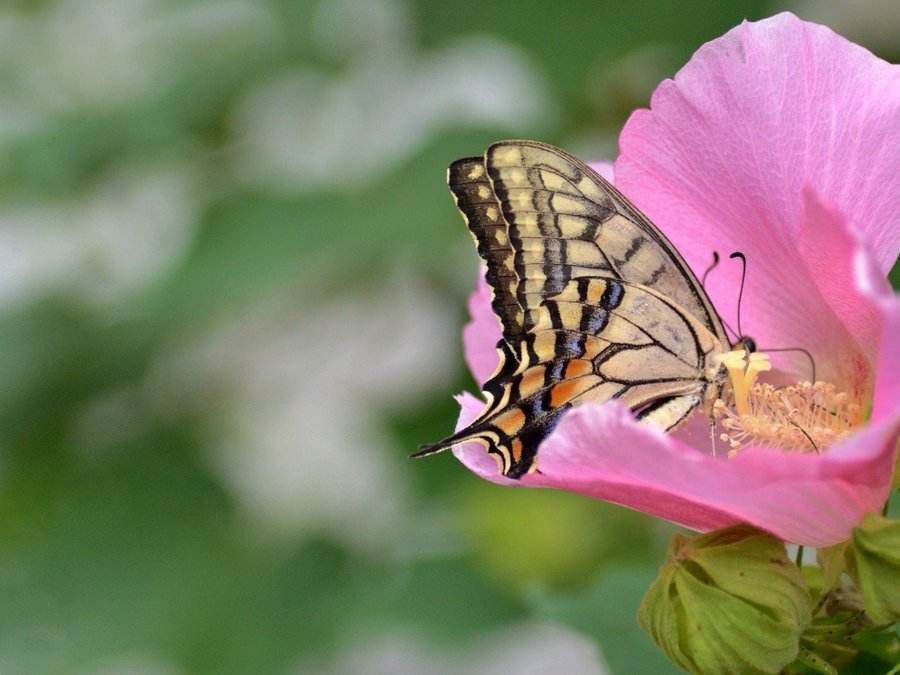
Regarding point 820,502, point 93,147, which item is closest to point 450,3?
point 93,147

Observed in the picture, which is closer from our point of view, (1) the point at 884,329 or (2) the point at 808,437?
(1) the point at 884,329

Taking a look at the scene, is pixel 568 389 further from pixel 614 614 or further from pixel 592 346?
pixel 614 614

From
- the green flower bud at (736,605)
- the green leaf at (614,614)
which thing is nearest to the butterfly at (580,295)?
the green flower bud at (736,605)

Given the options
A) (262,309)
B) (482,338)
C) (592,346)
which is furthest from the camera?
(262,309)

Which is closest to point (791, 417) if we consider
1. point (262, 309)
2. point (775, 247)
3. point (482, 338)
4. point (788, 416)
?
point (788, 416)

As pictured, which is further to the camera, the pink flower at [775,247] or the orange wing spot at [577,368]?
the orange wing spot at [577,368]

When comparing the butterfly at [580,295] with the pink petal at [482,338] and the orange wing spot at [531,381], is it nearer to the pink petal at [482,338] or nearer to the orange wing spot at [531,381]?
the orange wing spot at [531,381]

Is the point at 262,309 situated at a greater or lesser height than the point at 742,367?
lesser

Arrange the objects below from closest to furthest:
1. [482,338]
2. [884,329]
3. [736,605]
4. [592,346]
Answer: [884,329]
[736,605]
[592,346]
[482,338]

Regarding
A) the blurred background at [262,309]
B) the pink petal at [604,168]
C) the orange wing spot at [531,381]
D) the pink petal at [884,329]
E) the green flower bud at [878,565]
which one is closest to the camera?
the pink petal at [884,329]
